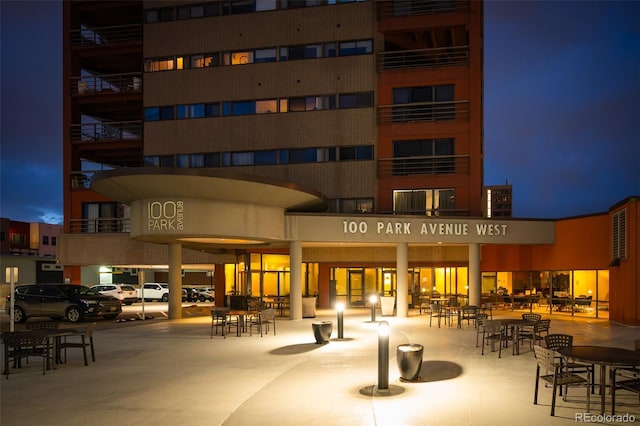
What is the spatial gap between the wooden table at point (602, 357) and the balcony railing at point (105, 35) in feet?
116

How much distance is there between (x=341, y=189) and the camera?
33562mm

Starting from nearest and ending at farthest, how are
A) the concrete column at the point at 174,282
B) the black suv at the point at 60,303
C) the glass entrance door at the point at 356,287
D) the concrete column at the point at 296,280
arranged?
the black suv at the point at 60,303 < the concrete column at the point at 296,280 < the concrete column at the point at 174,282 < the glass entrance door at the point at 356,287

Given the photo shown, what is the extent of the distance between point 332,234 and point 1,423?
18.1m

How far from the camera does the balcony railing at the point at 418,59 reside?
3338 centimetres

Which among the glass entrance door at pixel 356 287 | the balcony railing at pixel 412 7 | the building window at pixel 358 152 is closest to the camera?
the building window at pixel 358 152

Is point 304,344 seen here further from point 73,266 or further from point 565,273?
point 73,266

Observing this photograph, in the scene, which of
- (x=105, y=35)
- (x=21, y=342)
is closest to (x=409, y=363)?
(x=21, y=342)

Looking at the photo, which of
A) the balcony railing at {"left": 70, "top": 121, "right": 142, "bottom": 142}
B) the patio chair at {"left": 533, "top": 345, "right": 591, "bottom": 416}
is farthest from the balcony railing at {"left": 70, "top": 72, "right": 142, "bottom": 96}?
the patio chair at {"left": 533, "top": 345, "right": 591, "bottom": 416}

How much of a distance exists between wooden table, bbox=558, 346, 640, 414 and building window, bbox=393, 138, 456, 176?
2420 centimetres

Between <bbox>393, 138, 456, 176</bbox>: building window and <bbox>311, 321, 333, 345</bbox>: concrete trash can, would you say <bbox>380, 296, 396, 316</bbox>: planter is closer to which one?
<bbox>393, 138, 456, 176</bbox>: building window

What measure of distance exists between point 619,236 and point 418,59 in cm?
1859

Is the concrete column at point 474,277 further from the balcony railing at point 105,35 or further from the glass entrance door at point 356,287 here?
the balcony railing at point 105,35

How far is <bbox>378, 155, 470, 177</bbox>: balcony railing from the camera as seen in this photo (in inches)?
1309

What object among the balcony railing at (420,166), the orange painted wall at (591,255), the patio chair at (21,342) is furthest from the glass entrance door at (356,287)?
the patio chair at (21,342)
